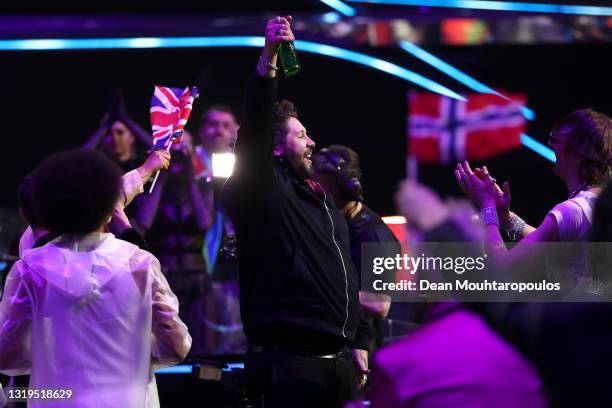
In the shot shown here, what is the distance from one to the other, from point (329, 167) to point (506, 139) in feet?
10.6

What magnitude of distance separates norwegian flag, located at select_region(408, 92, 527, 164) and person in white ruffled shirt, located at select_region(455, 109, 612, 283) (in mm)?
3904

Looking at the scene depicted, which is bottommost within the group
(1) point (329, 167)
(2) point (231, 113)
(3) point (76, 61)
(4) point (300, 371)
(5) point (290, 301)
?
(4) point (300, 371)

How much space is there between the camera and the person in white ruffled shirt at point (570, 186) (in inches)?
108

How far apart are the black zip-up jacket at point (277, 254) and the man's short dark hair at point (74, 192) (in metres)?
0.80

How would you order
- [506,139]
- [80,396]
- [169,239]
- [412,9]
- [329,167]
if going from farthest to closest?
[506,139]
[412,9]
[169,239]
[329,167]
[80,396]

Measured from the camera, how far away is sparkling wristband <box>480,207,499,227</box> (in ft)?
9.43

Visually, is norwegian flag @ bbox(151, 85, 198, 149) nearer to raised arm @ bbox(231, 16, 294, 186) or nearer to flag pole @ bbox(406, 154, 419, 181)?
raised arm @ bbox(231, 16, 294, 186)

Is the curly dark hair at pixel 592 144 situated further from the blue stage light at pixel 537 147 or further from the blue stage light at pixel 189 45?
the blue stage light at pixel 537 147

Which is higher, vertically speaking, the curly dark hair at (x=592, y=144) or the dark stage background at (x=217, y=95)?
the dark stage background at (x=217, y=95)

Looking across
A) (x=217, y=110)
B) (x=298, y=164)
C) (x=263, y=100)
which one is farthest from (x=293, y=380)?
(x=217, y=110)

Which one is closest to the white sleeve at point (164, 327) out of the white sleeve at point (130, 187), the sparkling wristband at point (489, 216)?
the white sleeve at point (130, 187)

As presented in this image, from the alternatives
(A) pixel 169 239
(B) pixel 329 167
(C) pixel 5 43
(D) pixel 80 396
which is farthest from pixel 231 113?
(D) pixel 80 396

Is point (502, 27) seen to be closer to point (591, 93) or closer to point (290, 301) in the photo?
point (591, 93)

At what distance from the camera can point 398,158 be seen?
6.86 meters
